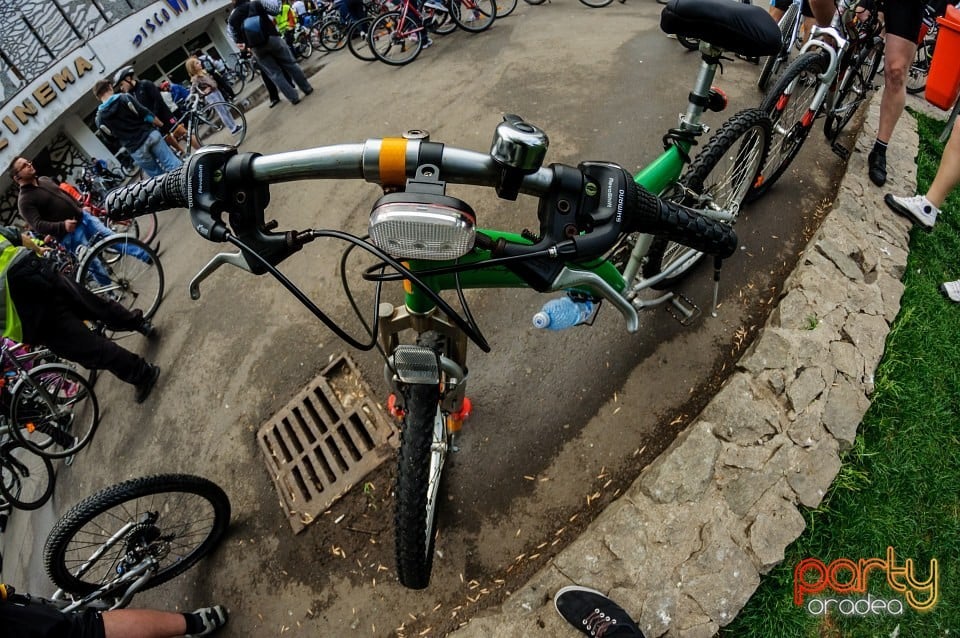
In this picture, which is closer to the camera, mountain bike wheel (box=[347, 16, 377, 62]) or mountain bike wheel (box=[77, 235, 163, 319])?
mountain bike wheel (box=[77, 235, 163, 319])

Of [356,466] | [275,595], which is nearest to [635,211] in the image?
[356,466]

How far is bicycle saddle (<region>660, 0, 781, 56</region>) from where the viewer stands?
92.5 inches

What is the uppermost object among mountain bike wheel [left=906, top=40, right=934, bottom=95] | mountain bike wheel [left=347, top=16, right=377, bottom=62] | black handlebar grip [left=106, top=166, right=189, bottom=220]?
black handlebar grip [left=106, top=166, right=189, bottom=220]

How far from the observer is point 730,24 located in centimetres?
235

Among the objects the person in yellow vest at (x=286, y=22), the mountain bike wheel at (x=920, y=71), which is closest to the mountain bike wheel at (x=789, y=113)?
the mountain bike wheel at (x=920, y=71)

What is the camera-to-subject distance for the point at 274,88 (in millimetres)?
7902

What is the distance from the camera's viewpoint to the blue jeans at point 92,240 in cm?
517

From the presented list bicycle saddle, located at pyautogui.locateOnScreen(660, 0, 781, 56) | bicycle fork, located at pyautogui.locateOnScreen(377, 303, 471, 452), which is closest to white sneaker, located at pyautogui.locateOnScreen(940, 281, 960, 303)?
bicycle saddle, located at pyautogui.locateOnScreen(660, 0, 781, 56)

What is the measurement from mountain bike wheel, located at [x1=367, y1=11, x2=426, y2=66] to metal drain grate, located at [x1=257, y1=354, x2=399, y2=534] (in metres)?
6.33

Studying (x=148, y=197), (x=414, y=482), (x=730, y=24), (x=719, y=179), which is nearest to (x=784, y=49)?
(x=719, y=179)

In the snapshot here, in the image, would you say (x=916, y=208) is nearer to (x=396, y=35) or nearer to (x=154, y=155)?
(x=396, y=35)

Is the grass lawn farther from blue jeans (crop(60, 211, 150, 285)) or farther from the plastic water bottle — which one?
blue jeans (crop(60, 211, 150, 285))

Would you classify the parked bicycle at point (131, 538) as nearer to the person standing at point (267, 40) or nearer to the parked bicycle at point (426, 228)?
the parked bicycle at point (426, 228)

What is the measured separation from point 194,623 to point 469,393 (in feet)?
6.76
